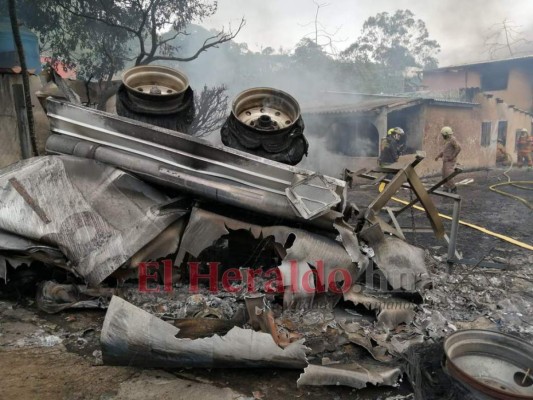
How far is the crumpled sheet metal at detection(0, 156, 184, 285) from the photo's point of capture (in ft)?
14.3

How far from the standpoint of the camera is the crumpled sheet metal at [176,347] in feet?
10.7

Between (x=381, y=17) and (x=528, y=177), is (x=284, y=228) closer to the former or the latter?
(x=528, y=177)

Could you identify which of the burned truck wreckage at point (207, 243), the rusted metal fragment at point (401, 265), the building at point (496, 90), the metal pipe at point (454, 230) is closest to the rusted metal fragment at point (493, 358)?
the burned truck wreckage at point (207, 243)

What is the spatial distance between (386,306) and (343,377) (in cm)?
132

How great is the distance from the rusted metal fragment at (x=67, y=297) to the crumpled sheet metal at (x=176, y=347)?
1.23 m

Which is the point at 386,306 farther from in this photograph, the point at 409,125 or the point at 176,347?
the point at 409,125

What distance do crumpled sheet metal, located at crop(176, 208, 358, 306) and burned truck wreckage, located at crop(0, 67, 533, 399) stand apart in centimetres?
1

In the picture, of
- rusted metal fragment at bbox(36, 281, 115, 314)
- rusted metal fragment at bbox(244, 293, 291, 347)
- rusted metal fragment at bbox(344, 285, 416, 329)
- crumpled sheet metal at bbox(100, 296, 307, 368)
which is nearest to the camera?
crumpled sheet metal at bbox(100, 296, 307, 368)

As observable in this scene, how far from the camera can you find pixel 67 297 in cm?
445

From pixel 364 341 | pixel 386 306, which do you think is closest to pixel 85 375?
pixel 364 341

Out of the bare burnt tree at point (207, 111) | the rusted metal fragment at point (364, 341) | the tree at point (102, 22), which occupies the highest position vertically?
the tree at point (102, 22)

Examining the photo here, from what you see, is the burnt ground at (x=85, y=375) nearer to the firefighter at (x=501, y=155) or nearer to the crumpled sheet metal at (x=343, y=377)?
the crumpled sheet metal at (x=343, y=377)

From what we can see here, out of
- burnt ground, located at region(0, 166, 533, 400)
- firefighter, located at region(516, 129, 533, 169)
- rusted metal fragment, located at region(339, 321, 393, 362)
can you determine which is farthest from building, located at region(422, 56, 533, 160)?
burnt ground, located at region(0, 166, 533, 400)

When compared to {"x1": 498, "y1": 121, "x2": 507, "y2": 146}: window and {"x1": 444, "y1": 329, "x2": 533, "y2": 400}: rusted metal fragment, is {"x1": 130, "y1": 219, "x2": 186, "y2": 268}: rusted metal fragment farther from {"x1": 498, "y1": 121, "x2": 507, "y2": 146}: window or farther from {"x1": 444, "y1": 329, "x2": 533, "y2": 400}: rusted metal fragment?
{"x1": 498, "y1": 121, "x2": 507, "y2": 146}: window
